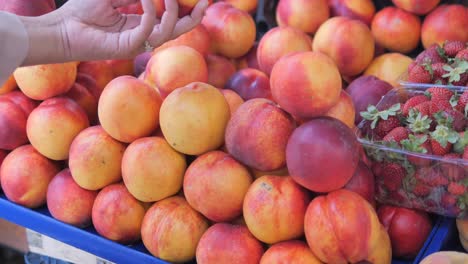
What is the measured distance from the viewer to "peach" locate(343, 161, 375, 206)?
1.14 m

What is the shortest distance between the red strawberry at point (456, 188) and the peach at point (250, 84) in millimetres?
588

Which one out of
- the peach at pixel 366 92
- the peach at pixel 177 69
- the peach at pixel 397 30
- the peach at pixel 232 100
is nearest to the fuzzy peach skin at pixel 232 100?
the peach at pixel 232 100

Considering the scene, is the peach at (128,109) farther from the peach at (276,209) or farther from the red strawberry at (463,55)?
the red strawberry at (463,55)

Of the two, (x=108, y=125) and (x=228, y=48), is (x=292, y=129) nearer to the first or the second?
(x=108, y=125)

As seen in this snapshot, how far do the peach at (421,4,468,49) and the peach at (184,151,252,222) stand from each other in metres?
0.93

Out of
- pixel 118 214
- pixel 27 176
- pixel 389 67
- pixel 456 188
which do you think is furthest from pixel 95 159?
pixel 389 67

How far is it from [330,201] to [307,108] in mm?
204

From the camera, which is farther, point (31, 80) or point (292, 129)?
point (31, 80)

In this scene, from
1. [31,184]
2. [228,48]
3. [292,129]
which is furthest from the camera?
[228,48]

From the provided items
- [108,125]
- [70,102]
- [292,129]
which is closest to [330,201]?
[292,129]

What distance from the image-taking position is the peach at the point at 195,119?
119 cm

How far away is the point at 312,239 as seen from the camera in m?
1.05

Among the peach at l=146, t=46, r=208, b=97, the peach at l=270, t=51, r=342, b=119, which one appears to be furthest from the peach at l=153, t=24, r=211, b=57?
the peach at l=270, t=51, r=342, b=119

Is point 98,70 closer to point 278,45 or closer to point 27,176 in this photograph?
point 27,176
